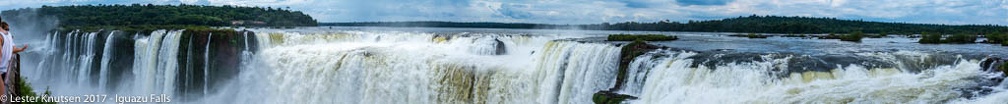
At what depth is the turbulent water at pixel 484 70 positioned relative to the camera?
9.43 meters

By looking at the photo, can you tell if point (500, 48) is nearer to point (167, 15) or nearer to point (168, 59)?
point (168, 59)

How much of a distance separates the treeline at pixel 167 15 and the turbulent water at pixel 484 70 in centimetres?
2315

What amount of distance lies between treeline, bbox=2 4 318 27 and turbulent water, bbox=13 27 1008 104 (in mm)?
23153

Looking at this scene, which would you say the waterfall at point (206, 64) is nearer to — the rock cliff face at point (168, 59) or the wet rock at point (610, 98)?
the rock cliff face at point (168, 59)

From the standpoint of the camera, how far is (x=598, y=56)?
47.9 ft

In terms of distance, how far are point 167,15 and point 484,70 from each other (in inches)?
1968

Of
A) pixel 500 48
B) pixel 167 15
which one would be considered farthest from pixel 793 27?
Result: pixel 167 15

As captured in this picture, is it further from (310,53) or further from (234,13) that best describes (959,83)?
(234,13)

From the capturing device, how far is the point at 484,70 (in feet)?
57.1

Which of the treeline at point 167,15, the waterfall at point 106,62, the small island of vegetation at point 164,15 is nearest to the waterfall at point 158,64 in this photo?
the waterfall at point 106,62

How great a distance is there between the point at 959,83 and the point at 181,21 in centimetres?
5589

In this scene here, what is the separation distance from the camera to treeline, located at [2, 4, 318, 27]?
181 ft

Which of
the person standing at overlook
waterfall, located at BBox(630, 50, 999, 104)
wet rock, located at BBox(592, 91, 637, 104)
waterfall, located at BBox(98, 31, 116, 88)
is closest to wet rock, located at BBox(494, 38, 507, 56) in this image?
wet rock, located at BBox(592, 91, 637, 104)

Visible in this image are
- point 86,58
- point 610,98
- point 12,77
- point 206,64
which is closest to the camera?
point 12,77
